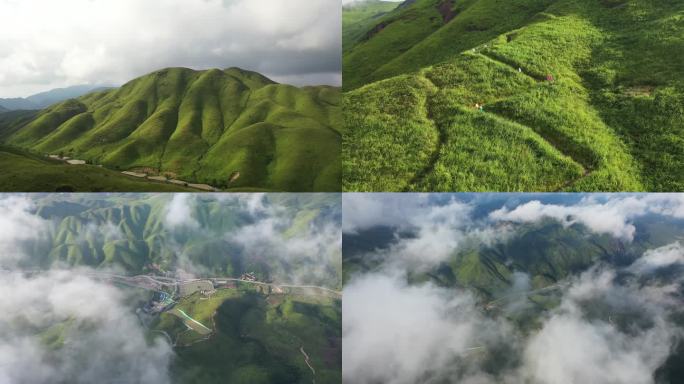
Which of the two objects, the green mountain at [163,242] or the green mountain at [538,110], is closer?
the green mountain at [538,110]

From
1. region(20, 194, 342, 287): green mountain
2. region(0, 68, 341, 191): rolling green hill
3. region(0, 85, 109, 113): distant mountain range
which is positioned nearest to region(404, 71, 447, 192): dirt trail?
region(20, 194, 342, 287): green mountain

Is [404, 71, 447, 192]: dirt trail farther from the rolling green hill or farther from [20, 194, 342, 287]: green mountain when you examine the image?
the rolling green hill

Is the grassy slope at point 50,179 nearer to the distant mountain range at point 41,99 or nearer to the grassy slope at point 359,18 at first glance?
the distant mountain range at point 41,99

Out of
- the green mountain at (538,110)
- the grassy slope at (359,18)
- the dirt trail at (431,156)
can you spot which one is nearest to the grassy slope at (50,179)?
the grassy slope at (359,18)

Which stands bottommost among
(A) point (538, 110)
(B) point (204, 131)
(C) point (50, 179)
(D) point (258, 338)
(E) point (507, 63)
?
(D) point (258, 338)

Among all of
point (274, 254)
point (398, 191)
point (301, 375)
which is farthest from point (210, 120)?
point (398, 191)

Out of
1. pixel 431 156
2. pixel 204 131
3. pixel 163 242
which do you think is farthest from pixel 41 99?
pixel 431 156

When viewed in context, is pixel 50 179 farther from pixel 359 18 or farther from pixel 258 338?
pixel 359 18

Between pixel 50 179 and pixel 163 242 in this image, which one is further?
pixel 50 179

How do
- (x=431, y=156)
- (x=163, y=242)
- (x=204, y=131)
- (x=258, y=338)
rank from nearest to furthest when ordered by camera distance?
(x=431, y=156) < (x=163, y=242) < (x=258, y=338) < (x=204, y=131)
